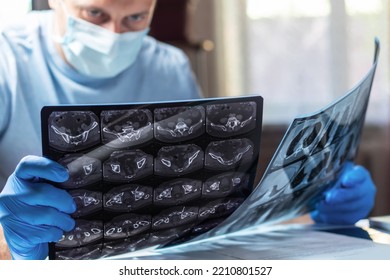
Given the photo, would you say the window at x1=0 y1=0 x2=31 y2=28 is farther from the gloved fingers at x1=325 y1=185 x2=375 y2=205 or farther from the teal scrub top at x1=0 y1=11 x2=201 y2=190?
the gloved fingers at x1=325 y1=185 x2=375 y2=205

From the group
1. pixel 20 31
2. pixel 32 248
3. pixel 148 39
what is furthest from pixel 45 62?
pixel 32 248

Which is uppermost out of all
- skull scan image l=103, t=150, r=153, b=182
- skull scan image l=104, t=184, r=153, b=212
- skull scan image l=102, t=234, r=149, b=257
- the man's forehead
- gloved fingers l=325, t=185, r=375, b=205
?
the man's forehead

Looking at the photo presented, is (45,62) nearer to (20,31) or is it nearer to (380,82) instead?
(20,31)

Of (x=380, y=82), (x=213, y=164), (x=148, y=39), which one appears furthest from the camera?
(x=380, y=82)

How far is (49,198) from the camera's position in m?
0.60

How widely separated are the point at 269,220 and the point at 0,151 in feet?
1.26

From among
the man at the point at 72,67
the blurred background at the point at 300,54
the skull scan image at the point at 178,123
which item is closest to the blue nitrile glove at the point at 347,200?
the man at the point at 72,67

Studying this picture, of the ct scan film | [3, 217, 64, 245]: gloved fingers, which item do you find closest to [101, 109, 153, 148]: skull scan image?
the ct scan film

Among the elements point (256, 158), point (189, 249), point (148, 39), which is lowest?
point (189, 249)

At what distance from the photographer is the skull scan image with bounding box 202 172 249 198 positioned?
67 centimetres

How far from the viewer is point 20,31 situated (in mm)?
910

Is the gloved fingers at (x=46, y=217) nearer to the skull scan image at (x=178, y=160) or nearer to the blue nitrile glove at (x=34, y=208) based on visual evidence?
the blue nitrile glove at (x=34, y=208)

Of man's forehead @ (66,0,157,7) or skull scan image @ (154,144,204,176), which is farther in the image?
man's forehead @ (66,0,157,7)

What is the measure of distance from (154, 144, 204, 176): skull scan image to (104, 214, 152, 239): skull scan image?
6 cm
